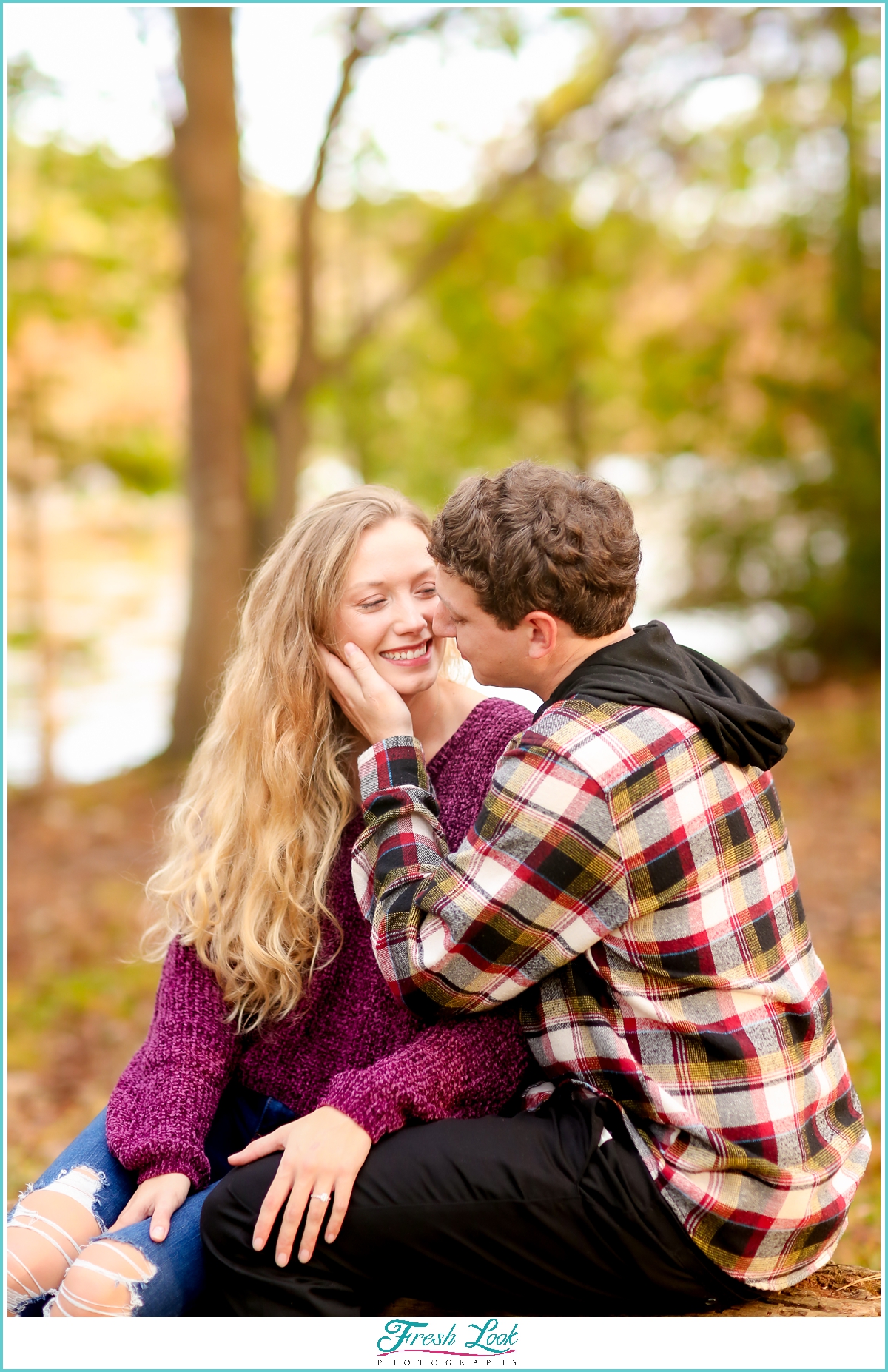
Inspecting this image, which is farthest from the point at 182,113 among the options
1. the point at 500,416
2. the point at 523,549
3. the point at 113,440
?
the point at 523,549

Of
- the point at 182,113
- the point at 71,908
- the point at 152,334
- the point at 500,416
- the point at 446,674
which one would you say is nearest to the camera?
the point at 446,674

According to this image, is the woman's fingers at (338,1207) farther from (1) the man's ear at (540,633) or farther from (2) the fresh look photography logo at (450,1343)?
(1) the man's ear at (540,633)

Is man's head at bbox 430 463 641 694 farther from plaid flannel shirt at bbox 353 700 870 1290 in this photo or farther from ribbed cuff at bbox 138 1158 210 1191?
ribbed cuff at bbox 138 1158 210 1191

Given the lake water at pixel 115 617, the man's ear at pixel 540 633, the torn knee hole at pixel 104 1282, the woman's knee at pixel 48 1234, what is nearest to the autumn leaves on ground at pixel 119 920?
the lake water at pixel 115 617

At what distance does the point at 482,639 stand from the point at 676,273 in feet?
32.9

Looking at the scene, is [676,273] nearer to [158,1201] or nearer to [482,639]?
[482,639]

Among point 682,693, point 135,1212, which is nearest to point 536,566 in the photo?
point 682,693

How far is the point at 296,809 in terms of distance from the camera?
231 centimetres

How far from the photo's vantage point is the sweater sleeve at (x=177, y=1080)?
2.05 meters

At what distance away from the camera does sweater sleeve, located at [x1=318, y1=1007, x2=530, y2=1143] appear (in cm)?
181

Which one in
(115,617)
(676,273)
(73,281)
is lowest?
(115,617)

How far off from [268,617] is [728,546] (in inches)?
344

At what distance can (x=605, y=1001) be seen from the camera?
1.81 metres

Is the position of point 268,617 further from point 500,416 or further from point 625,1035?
point 500,416
